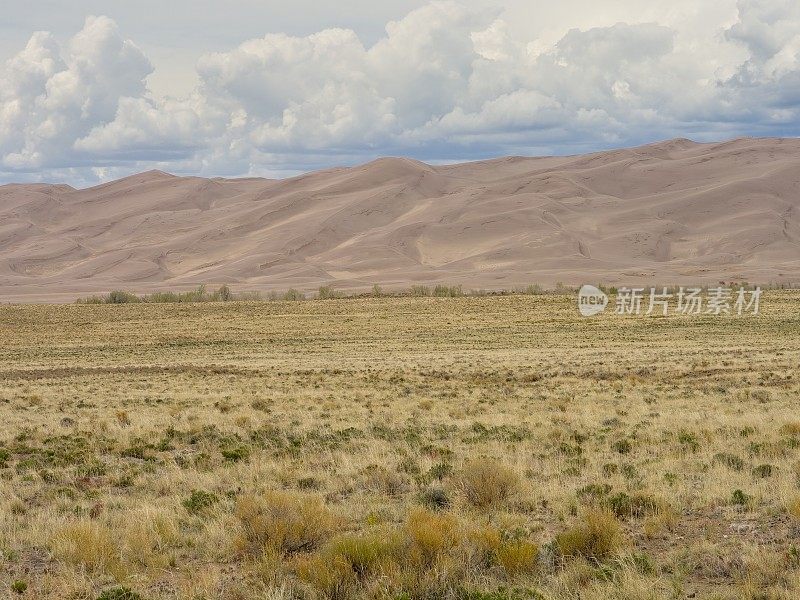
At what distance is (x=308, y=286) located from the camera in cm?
11069

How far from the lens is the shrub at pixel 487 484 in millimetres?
8961

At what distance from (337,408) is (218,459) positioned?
→ 667cm

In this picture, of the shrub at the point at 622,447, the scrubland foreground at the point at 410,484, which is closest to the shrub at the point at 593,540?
the scrubland foreground at the point at 410,484

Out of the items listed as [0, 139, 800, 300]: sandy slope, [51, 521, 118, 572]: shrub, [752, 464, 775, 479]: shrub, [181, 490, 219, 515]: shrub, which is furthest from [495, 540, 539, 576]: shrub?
[0, 139, 800, 300]: sandy slope

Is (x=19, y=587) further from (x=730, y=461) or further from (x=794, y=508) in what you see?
(x=730, y=461)

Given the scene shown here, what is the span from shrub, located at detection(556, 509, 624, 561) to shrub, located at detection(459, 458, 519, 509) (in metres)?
1.63

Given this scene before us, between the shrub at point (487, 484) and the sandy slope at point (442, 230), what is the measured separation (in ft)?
299

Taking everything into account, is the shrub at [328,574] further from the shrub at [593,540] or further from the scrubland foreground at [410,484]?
the shrub at [593,540]

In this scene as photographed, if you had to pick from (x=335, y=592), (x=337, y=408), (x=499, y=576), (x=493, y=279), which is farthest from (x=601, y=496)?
(x=493, y=279)

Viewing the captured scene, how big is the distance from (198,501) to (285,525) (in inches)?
83.8

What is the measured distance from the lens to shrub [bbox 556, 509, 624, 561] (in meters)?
7.08

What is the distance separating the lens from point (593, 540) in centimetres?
720

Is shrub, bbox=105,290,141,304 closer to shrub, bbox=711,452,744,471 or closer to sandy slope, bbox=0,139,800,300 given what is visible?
sandy slope, bbox=0,139,800,300

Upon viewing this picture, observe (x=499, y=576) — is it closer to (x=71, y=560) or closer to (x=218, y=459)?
(x=71, y=560)
